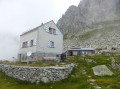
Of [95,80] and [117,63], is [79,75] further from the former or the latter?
[117,63]

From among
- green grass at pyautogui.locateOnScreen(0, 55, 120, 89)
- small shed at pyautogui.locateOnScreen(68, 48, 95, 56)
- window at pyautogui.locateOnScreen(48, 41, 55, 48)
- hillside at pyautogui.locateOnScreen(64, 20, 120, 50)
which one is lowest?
green grass at pyautogui.locateOnScreen(0, 55, 120, 89)

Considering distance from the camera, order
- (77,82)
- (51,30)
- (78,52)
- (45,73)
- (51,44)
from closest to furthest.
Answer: (77,82)
(45,73)
(51,44)
(51,30)
(78,52)

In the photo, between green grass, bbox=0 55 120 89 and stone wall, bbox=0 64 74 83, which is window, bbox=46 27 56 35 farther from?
stone wall, bbox=0 64 74 83

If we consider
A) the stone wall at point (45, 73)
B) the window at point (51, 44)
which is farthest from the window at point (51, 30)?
the stone wall at point (45, 73)

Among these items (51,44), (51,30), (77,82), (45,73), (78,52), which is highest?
(51,30)

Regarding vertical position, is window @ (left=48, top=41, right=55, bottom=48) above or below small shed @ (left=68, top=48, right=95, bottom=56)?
above

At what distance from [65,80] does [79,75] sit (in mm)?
2640

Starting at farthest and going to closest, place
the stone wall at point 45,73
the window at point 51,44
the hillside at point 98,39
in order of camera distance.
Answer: the hillside at point 98,39, the window at point 51,44, the stone wall at point 45,73

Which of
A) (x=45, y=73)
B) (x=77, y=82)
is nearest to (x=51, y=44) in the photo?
(x=45, y=73)

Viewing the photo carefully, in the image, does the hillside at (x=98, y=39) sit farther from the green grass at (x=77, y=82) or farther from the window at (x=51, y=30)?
the green grass at (x=77, y=82)

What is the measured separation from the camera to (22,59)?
64.3 metres

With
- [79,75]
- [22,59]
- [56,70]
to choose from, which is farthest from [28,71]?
[22,59]

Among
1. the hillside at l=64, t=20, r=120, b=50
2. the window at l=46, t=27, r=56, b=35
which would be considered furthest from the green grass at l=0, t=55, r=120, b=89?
the hillside at l=64, t=20, r=120, b=50

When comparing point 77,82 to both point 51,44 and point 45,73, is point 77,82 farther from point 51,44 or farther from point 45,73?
point 51,44
